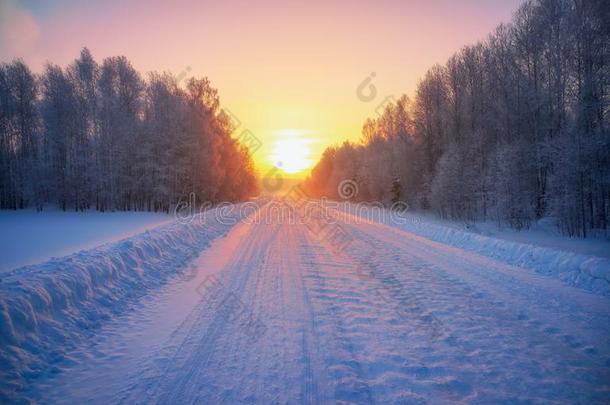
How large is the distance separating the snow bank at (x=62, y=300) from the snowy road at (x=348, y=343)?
0.31 m

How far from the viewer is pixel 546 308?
5.39 meters

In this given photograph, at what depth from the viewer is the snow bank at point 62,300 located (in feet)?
12.2

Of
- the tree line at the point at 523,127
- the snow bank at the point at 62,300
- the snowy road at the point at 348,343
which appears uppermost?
the tree line at the point at 523,127

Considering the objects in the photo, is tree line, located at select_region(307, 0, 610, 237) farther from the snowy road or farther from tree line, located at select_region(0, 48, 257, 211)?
tree line, located at select_region(0, 48, 257, 211)

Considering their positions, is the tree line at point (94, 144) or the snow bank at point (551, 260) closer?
the snow bank at point (551, 260)

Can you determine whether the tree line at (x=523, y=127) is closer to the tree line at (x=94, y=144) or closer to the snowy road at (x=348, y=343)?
the snowy road at (x=348, y=343)

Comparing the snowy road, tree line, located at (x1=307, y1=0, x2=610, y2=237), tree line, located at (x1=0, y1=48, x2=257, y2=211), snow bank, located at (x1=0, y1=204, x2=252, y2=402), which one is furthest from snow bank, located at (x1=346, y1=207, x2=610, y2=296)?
tree line, located at (x1=0, y1=48, x2=257, y2=211)

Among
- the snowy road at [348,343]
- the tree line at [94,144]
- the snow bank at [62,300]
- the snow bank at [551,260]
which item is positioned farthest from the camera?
the tree line at [94,144]

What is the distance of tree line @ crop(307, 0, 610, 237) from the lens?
14.6 meters

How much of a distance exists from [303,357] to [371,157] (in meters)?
47.4

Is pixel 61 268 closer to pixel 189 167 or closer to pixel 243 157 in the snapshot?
pixel 189 167

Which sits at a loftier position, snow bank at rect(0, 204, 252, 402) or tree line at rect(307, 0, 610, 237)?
tree line at rect(307, 0, 610, 237)

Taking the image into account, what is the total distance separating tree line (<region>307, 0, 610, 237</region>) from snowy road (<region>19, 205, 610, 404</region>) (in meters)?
11.1

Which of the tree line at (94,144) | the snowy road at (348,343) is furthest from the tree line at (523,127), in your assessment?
the tree line at (94,144)
